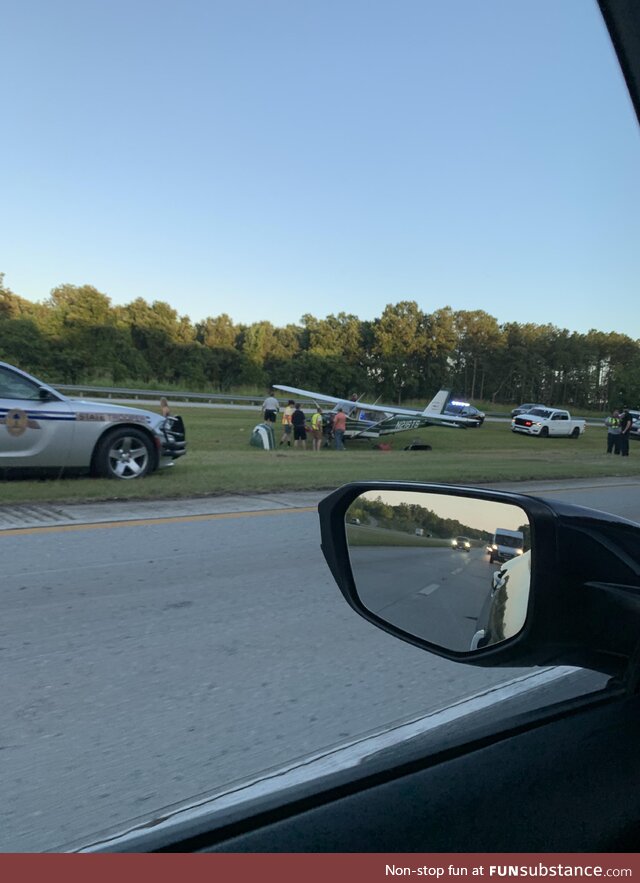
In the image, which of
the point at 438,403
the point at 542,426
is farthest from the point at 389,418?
the point at 542,426

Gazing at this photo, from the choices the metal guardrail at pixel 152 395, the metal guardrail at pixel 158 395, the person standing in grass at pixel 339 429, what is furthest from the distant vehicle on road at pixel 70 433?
the metal guardrail at pixel 152 395

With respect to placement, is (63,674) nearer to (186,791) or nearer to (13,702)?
(13,702)

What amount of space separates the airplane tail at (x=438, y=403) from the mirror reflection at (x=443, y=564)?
91.2ft

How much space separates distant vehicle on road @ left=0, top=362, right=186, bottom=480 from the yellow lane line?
2.81 m

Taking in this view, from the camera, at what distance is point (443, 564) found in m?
1.53

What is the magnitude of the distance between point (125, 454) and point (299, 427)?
12237 mm

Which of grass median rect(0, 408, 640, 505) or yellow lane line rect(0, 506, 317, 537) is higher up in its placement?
grass median rect(0, 408, 640, 505)

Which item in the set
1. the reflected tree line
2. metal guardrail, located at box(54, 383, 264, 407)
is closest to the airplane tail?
metal guardrail, located at box(54, 383, 264, 407)

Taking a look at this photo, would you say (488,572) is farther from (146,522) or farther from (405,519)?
(146,522)

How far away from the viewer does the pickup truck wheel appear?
34.6 feet

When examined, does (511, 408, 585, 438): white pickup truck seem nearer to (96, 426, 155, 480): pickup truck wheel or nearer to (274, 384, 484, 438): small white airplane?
(274, 384, 484, 438): small white airplane

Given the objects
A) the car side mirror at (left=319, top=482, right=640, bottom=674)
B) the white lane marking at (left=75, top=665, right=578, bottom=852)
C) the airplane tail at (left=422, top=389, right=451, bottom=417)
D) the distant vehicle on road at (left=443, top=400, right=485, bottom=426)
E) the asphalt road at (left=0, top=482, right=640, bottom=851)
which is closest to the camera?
the car side mirror at (left=319, top=482, right=640, bottom=674)

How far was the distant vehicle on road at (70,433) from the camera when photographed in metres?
9.73

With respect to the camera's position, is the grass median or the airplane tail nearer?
the grass median
